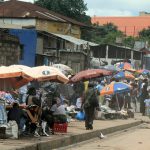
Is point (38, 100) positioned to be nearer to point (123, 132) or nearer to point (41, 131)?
point (41, 131)

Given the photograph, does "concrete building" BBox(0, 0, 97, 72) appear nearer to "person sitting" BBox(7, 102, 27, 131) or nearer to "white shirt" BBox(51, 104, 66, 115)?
"white shirt" BBox(51, 104, 66, 115)

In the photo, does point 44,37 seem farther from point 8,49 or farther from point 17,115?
point 17,115

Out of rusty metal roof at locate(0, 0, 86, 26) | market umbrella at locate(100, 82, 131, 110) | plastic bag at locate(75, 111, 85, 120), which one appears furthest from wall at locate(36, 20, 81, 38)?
plastic bag at locate(75, 111, 85, 120)

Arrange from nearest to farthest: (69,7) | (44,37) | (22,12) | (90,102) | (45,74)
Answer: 1. (45,74)
2. (90,102)
3. (44,37)
4. (22,12)
5. (69,7)

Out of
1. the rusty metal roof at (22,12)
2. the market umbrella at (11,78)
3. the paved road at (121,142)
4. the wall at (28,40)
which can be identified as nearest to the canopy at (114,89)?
the paved road at (121,142)

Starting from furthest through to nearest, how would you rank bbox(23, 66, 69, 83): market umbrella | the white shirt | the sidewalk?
the white shirt < bbox(23, 66, 69, 83): market umbrella < the sidewalk

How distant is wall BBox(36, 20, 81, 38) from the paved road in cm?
2770

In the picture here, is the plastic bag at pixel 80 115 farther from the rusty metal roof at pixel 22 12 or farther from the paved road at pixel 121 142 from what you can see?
the rusty metal roof at pixel 22 12

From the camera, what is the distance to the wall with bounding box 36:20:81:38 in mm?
47616

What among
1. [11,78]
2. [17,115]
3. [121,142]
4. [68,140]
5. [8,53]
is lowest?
[121,142]

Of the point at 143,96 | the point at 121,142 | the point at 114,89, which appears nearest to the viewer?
the point at 121,142

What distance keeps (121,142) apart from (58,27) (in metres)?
34.3

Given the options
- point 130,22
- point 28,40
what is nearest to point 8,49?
point 28,40

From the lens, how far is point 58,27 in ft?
165
